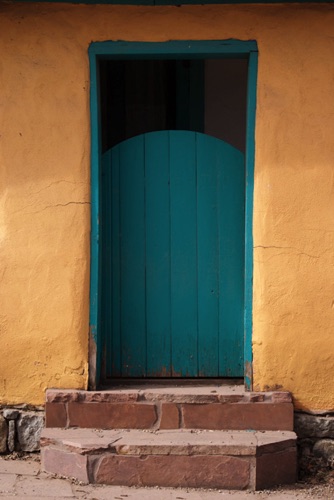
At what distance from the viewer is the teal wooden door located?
563cm

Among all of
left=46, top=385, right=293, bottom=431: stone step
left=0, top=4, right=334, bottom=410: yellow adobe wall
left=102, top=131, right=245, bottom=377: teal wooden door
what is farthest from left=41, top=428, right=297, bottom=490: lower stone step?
left=102, top=131, right=245, bottom=377: teal wooden door

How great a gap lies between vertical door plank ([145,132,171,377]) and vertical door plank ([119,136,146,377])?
41 mm

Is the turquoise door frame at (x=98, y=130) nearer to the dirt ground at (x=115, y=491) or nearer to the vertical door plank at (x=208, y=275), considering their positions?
the vertical door plank at (x=208, y=275)

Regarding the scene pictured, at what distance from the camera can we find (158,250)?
565cm

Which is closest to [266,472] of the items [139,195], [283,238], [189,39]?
[283,238]

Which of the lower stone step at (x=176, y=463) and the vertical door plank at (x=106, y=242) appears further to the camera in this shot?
the vertical door plank at (x=106, y=242)

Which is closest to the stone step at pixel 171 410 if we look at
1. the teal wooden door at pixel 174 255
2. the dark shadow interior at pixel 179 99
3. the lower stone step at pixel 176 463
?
the lower stone step at pixel 176 463

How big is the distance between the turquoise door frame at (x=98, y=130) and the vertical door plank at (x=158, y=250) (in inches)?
16.8

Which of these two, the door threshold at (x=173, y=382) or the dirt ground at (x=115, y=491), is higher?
the door threshold at (x=173, y=382)

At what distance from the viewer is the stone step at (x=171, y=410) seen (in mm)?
5199

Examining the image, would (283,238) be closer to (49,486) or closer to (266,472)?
(266,472)

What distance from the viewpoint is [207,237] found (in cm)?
563

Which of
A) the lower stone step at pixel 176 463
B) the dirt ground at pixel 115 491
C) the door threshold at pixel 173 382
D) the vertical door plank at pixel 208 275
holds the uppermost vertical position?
the vertical door plank at pixel 208 275

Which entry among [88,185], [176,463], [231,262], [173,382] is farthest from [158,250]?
[176,463]
